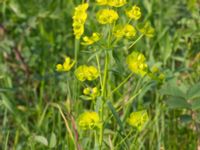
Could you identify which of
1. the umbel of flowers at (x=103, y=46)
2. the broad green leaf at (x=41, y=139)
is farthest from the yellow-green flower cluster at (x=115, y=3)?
the broad green leaf at (x=41, y=139)

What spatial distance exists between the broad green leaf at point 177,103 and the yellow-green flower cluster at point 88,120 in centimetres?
38

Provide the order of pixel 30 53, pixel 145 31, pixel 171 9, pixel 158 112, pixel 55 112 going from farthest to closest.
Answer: pixel 171 9 → pixel 30 53 → pixel 55 112 → pixel 158 112 → pixel 145 31

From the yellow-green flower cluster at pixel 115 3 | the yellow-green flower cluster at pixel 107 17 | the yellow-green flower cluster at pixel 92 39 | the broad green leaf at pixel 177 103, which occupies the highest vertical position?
the yellow-green flower cluster at pixel 115 3

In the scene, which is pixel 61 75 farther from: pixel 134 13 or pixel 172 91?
pixel 134 13

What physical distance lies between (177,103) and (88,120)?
45 centimetres

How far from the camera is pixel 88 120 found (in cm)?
163

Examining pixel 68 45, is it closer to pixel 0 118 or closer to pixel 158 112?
pixel 0 118

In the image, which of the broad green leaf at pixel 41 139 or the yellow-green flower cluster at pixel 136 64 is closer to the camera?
the yellow-green flower cluster at pixel 136 64

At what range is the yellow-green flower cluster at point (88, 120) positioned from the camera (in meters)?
1.62

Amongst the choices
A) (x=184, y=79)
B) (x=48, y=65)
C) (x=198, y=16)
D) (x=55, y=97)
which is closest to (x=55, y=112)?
(x=55, y=97)

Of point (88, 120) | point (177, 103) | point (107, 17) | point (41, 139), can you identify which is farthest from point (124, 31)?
point (41, 139)

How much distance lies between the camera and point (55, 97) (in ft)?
8.82

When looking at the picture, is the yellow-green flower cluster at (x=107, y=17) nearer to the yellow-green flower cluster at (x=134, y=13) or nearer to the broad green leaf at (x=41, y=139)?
the yellow-green flower cluster at (x=134, y=13)

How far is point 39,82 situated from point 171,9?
2.59 ft
